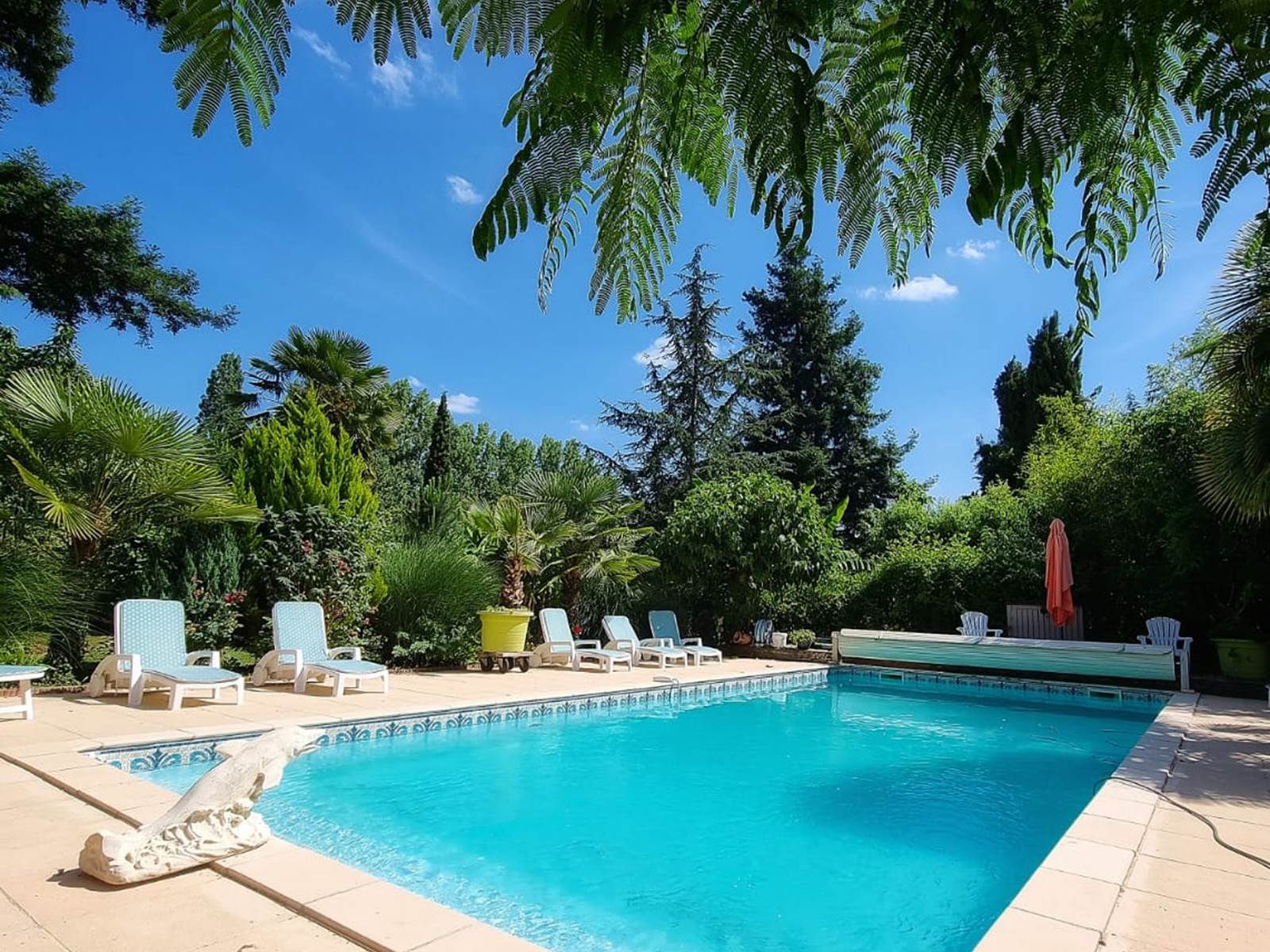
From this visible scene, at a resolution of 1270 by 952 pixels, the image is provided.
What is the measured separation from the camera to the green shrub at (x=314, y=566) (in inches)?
433

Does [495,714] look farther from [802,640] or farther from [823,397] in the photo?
[823,397]

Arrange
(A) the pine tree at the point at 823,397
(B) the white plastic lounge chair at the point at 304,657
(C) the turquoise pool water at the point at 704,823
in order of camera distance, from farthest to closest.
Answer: (A) the pine tree at the point at 823,397 → (B) the white plastic lounge chair at the point at 304,657 → (C) the turquoise pool water at the point at 704,823

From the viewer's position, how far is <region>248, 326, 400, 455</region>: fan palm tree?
65.9 ft

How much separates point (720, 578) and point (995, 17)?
17172 millimetres

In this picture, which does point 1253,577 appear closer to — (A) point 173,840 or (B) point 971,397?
(B) point 971,397

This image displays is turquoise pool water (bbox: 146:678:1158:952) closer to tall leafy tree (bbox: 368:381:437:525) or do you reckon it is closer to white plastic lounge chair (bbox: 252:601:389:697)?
white plastic lounge chair (bbox: 252:601:389:697)

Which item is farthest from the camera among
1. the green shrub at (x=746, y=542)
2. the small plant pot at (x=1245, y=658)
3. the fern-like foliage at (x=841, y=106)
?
the green shrub at (x=746, y=542)

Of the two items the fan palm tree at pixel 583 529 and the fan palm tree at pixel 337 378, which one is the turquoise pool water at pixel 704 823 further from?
the fan palm tree at pixel 337 378

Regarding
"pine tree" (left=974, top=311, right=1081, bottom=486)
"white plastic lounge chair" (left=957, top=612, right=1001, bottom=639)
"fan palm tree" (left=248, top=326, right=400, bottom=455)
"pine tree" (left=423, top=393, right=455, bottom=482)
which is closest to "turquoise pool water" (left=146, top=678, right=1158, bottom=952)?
"white plastic lounge chair" (left=957, top=612, right=1001, bottom=639)

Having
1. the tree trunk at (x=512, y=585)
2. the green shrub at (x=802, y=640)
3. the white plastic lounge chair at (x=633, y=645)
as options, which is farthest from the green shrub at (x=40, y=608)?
the green shrub at (x=802, y=640)

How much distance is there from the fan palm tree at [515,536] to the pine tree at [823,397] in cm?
1543

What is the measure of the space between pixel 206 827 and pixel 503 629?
9227 mm

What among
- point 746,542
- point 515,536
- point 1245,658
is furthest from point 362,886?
point 1245,658

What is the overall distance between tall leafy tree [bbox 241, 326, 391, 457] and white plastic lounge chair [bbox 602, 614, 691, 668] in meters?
9.04
